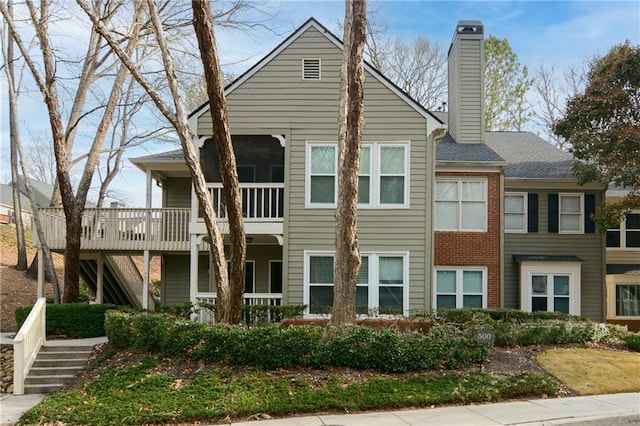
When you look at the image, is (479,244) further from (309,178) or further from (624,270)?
(624,270)

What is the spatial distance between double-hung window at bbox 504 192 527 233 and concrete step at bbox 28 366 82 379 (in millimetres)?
13423

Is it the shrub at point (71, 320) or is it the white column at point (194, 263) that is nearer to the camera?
the white column at point (194, 263)

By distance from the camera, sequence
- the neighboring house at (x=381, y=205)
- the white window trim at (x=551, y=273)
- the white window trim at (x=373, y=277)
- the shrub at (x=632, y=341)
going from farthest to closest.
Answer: the white window trim at (x=551, y=273)
the neighboring house at (x=381, y=205)
the white window trim at (x=373, y=277)
the shrub at (x=632, y=341)

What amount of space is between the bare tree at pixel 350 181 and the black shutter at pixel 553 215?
10.5 meters

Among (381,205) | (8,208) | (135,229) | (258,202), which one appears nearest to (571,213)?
(381,205)

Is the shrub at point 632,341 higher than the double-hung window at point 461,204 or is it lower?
lower

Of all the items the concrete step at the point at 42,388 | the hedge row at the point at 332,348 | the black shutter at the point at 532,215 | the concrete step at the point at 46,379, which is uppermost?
the black shutter at the point at 532,215

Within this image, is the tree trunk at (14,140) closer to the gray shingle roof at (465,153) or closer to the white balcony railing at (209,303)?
the white balcony railing at (209,303)

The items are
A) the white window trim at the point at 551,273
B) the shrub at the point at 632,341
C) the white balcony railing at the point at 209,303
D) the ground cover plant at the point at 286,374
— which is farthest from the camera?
the white window trim at the point at 551,273

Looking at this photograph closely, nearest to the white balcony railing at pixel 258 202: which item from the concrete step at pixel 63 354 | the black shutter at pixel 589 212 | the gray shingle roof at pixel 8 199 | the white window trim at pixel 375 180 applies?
the white window trim at pixel 375 180

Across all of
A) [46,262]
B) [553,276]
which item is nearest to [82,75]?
[46,262]

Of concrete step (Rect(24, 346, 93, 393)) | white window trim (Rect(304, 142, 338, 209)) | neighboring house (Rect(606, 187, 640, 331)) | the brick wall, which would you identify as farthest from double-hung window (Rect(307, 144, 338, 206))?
neighboring house (Rect(606, 187, 640, 331))

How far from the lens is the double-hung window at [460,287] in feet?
57.0

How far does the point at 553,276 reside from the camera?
1884cm
